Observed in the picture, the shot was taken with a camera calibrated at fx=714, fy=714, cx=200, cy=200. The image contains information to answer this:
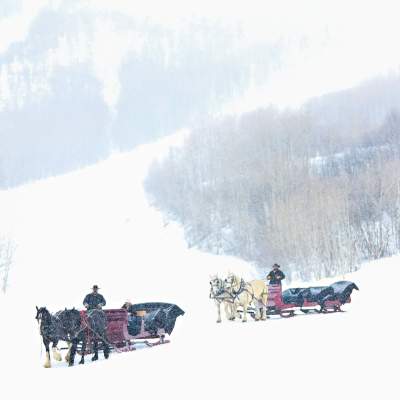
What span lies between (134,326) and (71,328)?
247 centimetres

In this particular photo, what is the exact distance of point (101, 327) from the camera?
14586mm

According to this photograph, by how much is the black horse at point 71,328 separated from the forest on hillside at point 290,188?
3392cm

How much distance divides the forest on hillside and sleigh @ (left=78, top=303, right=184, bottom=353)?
31227 millimetres

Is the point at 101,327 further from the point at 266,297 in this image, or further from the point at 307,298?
the point at 307,298

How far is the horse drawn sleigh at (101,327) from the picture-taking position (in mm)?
13984

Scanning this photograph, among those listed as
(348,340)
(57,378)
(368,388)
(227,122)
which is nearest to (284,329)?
(348,340)

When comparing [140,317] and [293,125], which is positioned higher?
[293,125]

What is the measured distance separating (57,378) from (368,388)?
5480 millimetres

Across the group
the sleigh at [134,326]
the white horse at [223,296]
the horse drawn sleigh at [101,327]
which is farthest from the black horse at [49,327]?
the white horse at [223,296]

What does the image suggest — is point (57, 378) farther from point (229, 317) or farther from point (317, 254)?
point (317, 254)

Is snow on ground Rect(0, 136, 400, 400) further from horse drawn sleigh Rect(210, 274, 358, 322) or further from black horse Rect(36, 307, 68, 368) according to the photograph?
black horse Rect(36, 307, 68, 368)

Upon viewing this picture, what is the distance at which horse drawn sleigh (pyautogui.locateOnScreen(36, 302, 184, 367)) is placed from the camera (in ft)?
45.9

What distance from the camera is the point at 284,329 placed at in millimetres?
16391

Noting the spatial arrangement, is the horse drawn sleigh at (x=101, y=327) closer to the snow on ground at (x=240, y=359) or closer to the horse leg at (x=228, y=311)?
the snow on ground at (x=240, y=359)
